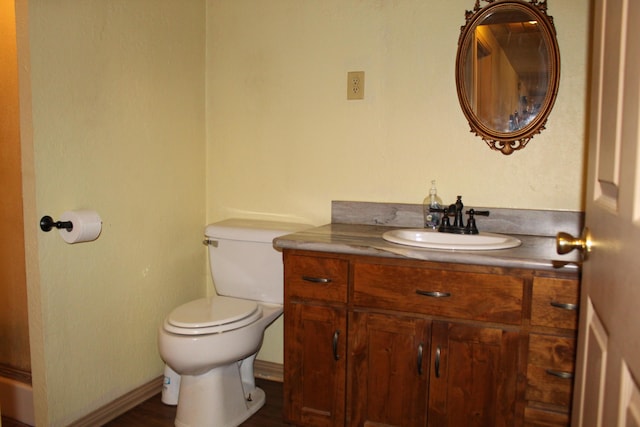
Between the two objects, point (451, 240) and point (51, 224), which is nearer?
point (51, 224)

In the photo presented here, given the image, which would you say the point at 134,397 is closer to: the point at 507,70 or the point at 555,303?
the point at 555,303

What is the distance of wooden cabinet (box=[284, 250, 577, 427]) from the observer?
5.41ft

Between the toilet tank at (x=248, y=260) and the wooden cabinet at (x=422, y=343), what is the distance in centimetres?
35

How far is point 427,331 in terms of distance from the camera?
1778mm

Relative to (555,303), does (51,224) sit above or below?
above

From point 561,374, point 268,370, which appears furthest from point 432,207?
point 268,370

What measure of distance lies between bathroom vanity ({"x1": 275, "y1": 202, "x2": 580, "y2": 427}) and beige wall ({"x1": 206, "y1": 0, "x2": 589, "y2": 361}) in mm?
358

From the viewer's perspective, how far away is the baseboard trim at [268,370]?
2.62 metres

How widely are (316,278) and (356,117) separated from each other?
34.0 inches

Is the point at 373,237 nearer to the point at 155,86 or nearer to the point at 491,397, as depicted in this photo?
the point at 491,397

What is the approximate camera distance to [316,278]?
1934mm

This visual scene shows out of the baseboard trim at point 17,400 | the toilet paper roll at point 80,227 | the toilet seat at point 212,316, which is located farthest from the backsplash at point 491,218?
the baseboard trim at point 17,400

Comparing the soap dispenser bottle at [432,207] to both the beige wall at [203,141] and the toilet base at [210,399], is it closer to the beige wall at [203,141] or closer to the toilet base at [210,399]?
the beige wall at [203,141]

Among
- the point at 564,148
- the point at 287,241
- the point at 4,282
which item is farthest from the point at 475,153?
the point at 4,282
